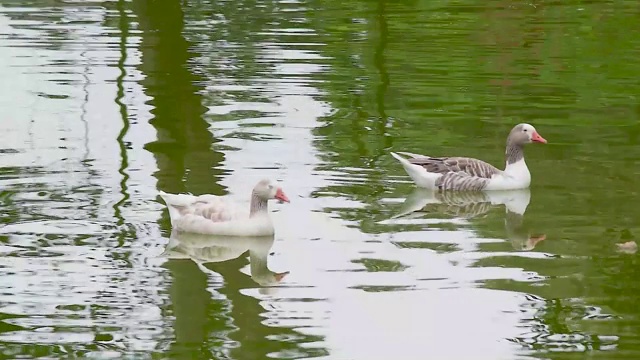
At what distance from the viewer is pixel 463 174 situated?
16000mm

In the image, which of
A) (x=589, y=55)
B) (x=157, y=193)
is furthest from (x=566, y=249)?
(x=589, y=55)

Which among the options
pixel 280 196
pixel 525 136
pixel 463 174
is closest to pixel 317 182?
pixel 463 174

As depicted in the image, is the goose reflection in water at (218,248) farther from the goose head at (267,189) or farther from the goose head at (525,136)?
the goose head at (525,136)

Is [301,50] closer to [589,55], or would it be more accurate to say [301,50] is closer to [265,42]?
[265,42]

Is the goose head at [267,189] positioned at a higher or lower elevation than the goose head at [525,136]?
lower

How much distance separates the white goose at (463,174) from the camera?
52.5ft

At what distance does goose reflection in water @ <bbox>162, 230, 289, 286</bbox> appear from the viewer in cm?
1336

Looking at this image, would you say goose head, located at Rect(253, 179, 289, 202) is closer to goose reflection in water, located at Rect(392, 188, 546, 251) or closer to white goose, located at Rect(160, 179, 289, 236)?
white goose, located at Rect(160, 179, 289, 236)

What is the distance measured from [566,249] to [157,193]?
4.33 m

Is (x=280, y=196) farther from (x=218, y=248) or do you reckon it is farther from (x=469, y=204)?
(x=469, y=204)

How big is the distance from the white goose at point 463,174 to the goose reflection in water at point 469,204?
76mm

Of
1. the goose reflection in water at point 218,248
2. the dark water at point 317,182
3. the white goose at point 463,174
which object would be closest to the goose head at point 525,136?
the white goose at point 463,174

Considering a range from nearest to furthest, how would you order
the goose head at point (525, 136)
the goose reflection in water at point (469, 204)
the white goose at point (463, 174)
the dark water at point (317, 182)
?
the dark water at point (317, 182), the goose reflection in water at point (469, 204), the white goose at point (463, 174), the goose head at point (525, 136)

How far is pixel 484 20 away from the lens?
27578 millimetres
